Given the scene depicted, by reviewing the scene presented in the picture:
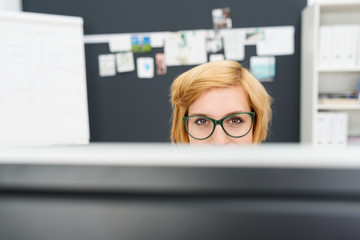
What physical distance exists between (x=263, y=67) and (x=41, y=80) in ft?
5.52

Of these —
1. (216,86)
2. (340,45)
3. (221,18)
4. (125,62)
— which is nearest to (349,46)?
(340,45)

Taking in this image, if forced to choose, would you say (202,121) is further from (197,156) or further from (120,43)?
(120,43)

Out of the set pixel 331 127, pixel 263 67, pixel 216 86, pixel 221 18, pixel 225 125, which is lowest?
pixel 331 127

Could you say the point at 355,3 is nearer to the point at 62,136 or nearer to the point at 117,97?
the point at 117,97

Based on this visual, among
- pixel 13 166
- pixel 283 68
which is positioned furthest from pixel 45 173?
pixel 283 68

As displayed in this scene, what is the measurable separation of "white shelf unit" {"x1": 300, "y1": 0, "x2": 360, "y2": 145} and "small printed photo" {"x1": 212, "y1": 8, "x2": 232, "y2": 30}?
1.83 ft

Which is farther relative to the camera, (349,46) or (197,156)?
(349,46)

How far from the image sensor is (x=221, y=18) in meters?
2.47

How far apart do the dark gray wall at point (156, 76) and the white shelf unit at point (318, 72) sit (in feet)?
0.44

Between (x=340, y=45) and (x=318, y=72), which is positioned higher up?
(x=340, y=45)

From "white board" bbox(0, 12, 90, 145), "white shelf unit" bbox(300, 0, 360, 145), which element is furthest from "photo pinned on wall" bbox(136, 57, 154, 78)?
"white shelf unit" bbox(300, 0, 360, 145)

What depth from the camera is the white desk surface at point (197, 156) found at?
19 cm

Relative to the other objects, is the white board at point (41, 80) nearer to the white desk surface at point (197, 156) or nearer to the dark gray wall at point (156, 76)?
the dark gray wall at point (156, 76)

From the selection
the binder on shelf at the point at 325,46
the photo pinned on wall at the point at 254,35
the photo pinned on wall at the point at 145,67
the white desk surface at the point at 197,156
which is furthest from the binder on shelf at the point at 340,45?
the white desk surface at the point at 197,156
